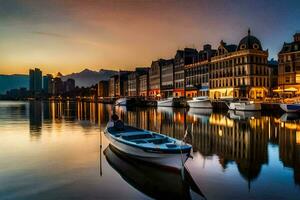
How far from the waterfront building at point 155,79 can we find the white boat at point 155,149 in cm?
14015

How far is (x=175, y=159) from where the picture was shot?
20516 mm

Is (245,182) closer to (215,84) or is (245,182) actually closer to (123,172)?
(123,172)

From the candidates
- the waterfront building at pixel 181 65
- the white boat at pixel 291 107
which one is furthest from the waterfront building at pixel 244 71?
the white boat at pixel 291 107

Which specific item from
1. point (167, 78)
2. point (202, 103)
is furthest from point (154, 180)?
point (167, 78)

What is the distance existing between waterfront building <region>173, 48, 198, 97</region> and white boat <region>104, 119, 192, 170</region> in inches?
4712

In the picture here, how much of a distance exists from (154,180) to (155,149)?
215cm

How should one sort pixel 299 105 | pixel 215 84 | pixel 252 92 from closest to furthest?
pixel 299 105 < pixel 252 92 < pixel 215 84

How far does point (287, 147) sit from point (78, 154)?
20394 millimetres

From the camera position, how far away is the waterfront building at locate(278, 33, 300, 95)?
104 m

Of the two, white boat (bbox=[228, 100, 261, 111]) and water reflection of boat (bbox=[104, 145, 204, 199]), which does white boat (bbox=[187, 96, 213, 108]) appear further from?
water reflection of boat (bbox=[104, 145, 204, 199])

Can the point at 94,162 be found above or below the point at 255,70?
below

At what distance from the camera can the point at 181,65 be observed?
14988 centimetres

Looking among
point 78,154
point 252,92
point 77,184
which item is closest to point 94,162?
point 78,154

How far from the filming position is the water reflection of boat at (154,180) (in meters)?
17.6
